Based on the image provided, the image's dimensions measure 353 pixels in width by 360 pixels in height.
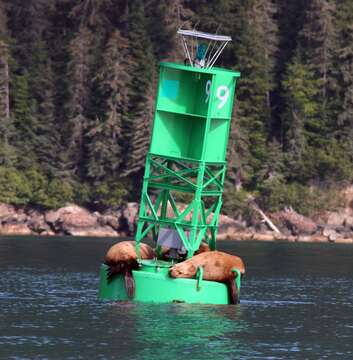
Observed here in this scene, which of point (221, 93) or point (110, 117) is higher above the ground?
point (221, 93)

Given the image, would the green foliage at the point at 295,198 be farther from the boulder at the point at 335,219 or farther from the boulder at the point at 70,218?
the boulder at the point at 70,218

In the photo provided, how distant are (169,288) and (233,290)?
3.01 meters

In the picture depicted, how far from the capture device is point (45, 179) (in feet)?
474

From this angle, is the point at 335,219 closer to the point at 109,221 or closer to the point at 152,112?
the point at 152,112

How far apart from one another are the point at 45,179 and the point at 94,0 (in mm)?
21812

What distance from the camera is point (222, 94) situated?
2579 inches

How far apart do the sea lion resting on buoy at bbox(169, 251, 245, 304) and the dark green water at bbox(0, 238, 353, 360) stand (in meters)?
1.32

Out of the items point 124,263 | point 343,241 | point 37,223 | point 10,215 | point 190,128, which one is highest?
point 190,128

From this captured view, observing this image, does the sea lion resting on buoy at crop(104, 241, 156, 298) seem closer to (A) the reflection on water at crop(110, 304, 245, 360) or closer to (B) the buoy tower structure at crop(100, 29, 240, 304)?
(B) the buoy tower structure at crop(100, 29, 240, 304)

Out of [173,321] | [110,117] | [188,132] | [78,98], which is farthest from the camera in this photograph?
[78,98]

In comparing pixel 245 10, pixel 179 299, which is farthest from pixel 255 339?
pixel 245 10

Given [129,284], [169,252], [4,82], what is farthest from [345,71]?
[129,284]

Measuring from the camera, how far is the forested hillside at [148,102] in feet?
470

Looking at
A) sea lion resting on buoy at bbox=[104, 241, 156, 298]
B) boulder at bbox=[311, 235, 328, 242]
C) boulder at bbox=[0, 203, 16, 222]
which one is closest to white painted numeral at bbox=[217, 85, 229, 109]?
sea lion resting on buoy at bbox=[104, 241, 156, 298]
